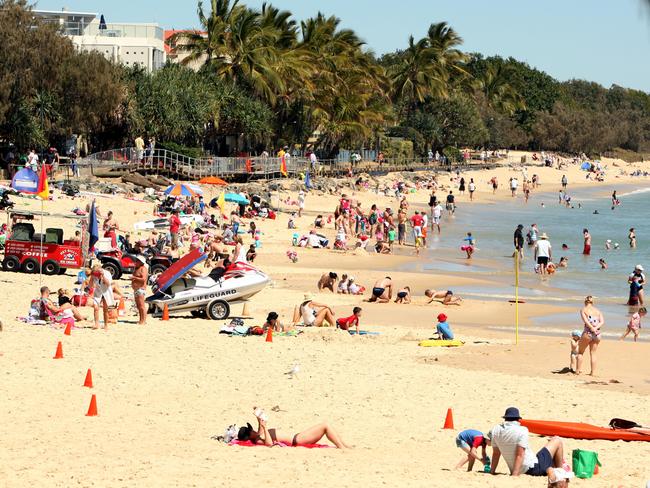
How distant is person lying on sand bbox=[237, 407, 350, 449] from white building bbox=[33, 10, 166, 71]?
59391 millimetres

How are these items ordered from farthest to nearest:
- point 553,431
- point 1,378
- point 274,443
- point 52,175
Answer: point 52,175 → point 1,378 → point 553,431 → point 274,443

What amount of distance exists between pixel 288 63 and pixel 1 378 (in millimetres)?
48841

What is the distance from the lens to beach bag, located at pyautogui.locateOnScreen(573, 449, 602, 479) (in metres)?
11.8

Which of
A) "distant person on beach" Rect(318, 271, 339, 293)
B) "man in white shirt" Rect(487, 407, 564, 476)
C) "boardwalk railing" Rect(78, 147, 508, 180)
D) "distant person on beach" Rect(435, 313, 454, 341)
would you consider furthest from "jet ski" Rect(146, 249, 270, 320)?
"boardwalk railing" Rect(78, 147, 508, 180)

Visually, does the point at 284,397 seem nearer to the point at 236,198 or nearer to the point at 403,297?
the point at 403,297

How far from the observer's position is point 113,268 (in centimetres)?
2616

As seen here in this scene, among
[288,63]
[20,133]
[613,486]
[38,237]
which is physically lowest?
[613,486]

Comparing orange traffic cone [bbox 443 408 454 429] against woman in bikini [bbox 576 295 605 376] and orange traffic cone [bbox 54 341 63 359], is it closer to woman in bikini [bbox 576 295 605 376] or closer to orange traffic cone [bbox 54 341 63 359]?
woman in bikini [bbox 576 295 605 376]

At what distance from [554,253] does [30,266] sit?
2139 cm

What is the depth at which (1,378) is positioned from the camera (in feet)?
50.6

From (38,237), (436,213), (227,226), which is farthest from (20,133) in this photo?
(38,237)

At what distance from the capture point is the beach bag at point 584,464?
11.8 meters

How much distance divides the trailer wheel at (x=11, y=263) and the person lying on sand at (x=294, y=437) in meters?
14.2

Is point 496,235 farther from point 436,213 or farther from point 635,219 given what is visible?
point 635,219
